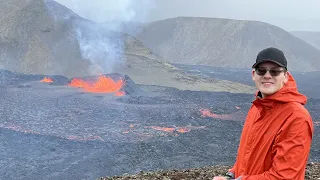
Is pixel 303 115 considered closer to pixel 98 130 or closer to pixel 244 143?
pixel 244 143

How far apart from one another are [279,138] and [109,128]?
1535 cm

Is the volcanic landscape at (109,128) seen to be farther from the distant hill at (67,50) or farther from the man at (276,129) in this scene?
the man at (276,129)

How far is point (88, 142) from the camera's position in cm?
1452

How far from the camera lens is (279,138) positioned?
207cm

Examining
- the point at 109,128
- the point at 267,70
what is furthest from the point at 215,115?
the point at 267,70

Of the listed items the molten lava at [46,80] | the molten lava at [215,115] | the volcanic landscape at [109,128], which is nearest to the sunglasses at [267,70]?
the volcanic landscape at [109,128]

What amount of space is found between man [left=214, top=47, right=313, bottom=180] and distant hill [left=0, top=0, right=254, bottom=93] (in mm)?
30283

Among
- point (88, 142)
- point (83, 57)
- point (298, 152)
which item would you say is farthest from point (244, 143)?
point (83, 57)

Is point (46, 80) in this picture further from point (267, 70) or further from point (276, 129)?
point (276, 129)

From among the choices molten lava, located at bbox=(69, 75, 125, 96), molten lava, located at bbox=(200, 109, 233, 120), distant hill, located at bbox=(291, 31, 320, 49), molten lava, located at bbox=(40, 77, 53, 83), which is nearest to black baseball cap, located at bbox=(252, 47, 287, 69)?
molten lava, located at bbox=(200, 109, 233, 120)

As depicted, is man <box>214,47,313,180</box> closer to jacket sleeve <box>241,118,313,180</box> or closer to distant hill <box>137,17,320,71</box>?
jacket sleeve <box>241,118,313,180</box>

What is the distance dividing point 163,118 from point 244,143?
17.4 m

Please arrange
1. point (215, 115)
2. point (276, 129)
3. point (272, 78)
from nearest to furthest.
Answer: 1. point (276, 129)
2. point (272, 78)
3. point (215, 115)

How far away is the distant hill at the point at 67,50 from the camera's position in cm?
3347
